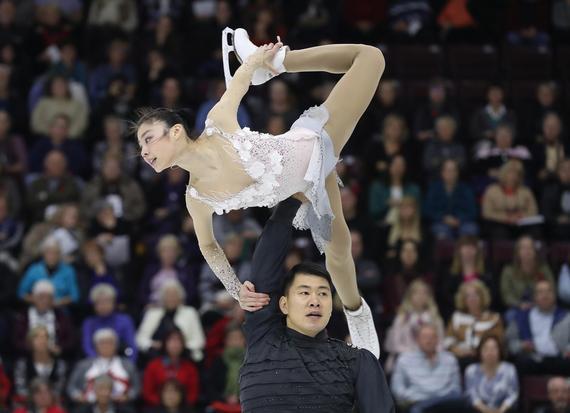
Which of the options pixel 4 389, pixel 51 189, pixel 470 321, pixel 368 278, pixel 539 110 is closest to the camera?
pixel 4 389

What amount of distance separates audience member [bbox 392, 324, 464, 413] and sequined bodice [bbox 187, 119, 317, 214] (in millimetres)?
3728

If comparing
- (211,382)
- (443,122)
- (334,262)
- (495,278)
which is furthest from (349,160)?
(334,262)

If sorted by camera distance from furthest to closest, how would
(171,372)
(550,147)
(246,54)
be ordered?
(550,147)
(171,372)
(246,54)

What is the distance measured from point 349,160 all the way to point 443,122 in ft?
2.98

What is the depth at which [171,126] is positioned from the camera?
489 centimetres

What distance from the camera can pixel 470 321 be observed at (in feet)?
29.8

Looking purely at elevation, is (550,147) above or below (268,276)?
above

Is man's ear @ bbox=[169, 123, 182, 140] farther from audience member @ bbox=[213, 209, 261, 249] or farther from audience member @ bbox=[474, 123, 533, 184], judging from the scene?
audience member @ bbox=[474, 123, 533, 184]

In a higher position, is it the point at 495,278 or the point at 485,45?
the point at 485,45

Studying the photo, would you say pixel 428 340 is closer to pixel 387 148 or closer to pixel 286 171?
pixel 387 148

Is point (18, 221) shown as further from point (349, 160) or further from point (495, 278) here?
point (495, 278)

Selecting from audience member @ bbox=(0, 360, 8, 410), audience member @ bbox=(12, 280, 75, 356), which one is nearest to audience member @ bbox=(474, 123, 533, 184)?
audience member @ bbox=(12, 280, 75, 356)

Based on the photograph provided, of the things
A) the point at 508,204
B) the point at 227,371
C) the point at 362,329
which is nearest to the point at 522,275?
the point at 508,204

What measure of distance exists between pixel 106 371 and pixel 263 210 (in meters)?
2.22
